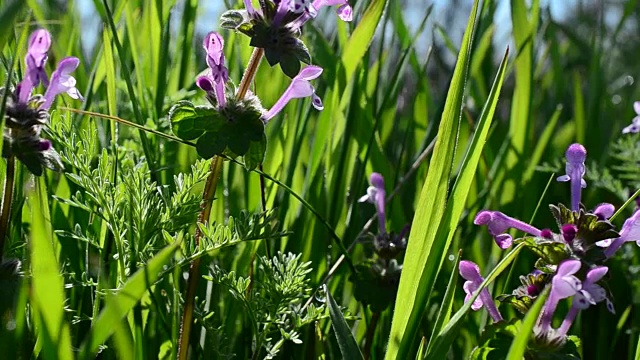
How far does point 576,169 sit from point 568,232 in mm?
119

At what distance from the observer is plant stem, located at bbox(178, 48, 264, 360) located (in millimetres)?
735

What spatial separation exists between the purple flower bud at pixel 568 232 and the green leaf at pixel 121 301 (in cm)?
34

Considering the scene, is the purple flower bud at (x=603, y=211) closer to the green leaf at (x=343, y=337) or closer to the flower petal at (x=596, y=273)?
the flower petal at (x=596, y=273)

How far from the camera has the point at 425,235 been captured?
73 centimetres

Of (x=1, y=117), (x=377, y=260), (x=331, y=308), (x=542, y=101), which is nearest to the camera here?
(x=1, y=117)

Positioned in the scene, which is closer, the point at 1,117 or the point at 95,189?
the point at 1,117

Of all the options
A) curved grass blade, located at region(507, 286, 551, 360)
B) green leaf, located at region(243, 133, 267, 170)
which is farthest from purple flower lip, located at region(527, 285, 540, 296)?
green leaf, located at region(243, 133, 267, 170)

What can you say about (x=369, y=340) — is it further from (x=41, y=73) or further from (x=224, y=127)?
(x=41, y=73)

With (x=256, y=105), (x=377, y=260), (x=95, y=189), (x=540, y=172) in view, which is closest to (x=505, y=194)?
(x=540, y=172)

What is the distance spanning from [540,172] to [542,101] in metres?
0.78

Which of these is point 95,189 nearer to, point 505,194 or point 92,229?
point 92,229

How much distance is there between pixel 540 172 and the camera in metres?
1.42

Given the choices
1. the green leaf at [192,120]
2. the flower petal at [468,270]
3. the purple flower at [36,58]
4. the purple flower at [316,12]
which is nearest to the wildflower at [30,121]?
the purple flower at [36,58]

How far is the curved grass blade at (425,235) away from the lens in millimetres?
703
